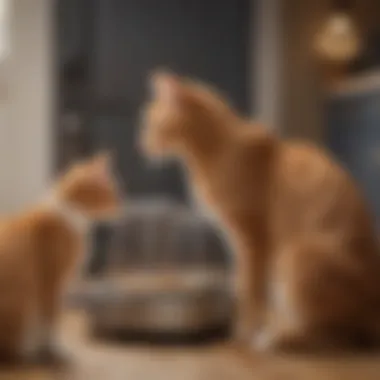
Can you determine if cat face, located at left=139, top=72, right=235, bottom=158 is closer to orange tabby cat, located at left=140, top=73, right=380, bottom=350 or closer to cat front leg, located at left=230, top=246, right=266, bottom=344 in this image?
orange tabby cat, located at left=140, top=73, right=380, bottom=350

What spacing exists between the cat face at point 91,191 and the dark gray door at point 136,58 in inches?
30.7

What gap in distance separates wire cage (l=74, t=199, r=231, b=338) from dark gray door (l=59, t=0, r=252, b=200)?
161mm

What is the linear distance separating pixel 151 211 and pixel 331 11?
82 cm

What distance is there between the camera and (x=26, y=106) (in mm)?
2320

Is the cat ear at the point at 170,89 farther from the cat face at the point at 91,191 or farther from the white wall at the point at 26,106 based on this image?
the white wall at the point at 26,106

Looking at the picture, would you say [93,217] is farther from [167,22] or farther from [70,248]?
[167,22]

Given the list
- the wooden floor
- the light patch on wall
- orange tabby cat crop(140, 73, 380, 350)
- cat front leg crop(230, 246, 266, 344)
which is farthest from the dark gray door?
the wooden floor

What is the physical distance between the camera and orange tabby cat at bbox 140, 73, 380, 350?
1.59 m

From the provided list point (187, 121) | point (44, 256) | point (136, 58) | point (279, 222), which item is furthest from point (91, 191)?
point (136, 58)

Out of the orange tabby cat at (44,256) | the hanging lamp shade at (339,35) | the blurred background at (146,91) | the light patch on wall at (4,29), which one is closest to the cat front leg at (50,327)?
the orange tabby cat at (44,256)

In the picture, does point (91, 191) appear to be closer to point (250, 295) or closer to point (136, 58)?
point (250, 295)

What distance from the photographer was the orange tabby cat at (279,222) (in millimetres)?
1595

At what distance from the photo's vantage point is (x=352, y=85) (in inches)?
97.6

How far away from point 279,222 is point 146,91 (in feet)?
2.81
